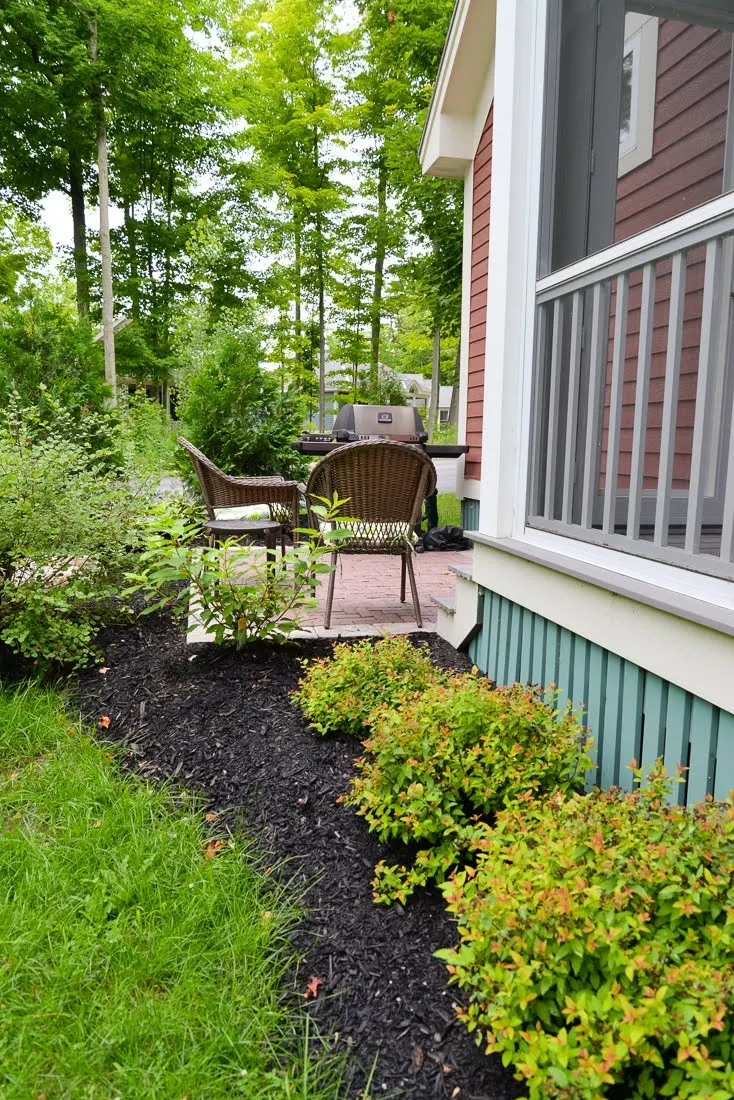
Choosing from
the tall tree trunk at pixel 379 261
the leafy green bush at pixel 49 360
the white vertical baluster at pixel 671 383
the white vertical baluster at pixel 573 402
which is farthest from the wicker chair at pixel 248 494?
the tall tree trunk at pixel 379 261

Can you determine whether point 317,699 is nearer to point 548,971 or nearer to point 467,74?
point 548,971

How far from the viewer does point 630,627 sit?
1.93m

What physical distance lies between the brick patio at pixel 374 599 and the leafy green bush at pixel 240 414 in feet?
6.20

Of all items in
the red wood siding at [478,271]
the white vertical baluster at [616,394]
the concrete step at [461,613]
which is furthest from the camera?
the red wood siding at [478,271]

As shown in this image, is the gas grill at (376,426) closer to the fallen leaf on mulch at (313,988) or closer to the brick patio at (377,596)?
the brick patio at (377,596)

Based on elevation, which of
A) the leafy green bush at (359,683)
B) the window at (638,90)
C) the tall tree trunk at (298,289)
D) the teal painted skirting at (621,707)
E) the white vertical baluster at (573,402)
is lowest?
the leafy green bush at (359,683)

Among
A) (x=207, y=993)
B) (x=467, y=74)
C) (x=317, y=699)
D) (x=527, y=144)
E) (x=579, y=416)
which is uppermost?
(x=467, y=74)

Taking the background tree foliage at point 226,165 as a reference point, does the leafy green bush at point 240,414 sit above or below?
below

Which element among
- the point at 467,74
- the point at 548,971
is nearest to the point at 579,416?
the point at 548,971

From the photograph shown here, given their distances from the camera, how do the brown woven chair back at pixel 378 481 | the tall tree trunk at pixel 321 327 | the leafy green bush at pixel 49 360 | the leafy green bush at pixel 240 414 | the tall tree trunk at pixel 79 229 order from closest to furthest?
the brown woven chair back at pixel 378 481 < the leafy green bush at pixel 49 360 < the leafy green bush at pixel 240 414 < the tall tree trunk at pixel 79 229 < the tall tree trunk at pixel 321 327

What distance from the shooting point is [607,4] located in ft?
8.98

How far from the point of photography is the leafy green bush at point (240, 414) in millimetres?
7336

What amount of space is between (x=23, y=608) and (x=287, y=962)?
2428 mm

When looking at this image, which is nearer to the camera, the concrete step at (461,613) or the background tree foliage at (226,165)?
the concrete step at (461,613)
